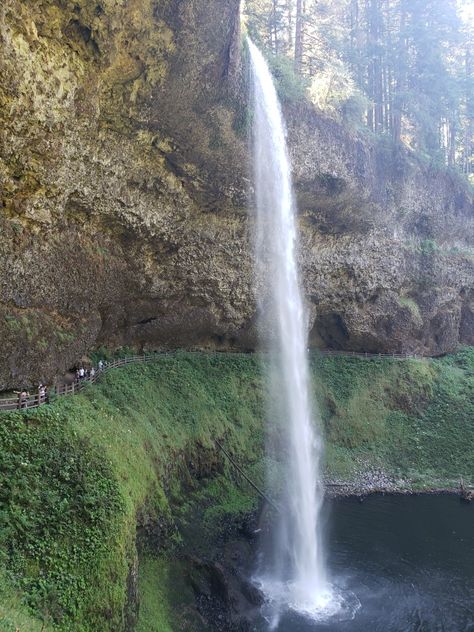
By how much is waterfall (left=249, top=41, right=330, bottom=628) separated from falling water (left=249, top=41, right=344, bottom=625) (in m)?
0.03

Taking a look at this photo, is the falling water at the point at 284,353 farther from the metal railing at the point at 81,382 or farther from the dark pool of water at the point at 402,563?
the metal railing at the point at 81,382

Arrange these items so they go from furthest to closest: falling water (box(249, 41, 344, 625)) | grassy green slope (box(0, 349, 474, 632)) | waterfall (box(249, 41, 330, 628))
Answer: waterfall (box(249, 41, 330, 628)) → falling water (box(249, 41, 344, 625)) → grassy green slope (box(0, 349, 474, 632))

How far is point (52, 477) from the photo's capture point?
1290 centimetres

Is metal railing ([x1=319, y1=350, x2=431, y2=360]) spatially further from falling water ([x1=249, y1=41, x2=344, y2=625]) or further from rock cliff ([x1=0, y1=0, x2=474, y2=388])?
falling water ([x1=249, y1=41, x2=344, y2=625])

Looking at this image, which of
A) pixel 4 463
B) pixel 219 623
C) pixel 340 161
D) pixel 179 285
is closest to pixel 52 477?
pixel 4 463

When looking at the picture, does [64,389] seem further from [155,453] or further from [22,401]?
[155,453]

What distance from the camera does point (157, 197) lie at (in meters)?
22.8

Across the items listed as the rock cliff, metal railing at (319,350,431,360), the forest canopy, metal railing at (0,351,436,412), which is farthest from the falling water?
the forest canopy

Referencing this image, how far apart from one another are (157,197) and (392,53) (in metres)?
26.7

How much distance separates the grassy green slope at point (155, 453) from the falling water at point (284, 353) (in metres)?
1.72

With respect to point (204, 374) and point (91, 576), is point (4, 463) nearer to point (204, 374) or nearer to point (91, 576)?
point (91, 576)

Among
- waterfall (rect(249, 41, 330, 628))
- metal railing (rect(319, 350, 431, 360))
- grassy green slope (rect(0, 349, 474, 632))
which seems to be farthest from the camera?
metal railing (rect(319, 350, 431, 360))

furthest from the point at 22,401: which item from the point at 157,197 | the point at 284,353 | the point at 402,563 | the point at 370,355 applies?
the point at 370,355

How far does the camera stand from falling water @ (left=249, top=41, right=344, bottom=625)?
60.6 ft
